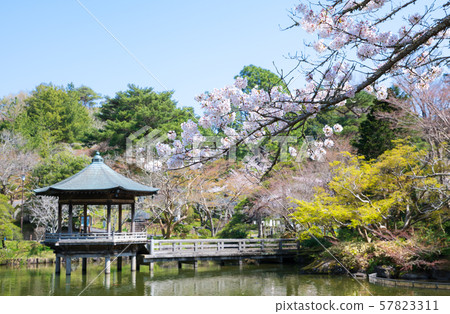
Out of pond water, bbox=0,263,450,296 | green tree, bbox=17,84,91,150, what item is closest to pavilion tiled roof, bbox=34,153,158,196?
pond water, bbox=0,263,450,296

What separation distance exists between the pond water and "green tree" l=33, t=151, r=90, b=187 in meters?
6.85

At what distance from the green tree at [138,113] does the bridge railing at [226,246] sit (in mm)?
8559

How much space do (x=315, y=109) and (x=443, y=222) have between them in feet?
32.7

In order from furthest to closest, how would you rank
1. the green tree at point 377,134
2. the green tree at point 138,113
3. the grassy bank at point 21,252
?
the green tree at point 138,113 → the grassy bank at point 21,252 → the green tree at point 377,134

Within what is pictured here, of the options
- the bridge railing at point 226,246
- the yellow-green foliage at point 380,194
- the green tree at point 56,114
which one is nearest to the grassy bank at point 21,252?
the bridge railing at point 226,246

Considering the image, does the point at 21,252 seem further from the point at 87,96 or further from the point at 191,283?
the point at 87,96

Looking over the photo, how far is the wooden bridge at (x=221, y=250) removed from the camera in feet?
50.4

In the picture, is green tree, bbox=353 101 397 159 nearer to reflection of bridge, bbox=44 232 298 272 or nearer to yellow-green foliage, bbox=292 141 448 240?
yellow-green foliage, bbox=292 141 448 240

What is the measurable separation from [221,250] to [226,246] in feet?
0.87

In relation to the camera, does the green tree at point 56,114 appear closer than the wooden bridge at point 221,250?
No

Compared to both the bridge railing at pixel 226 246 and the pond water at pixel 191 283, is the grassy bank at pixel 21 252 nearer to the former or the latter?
the pond water at pixel 191 283

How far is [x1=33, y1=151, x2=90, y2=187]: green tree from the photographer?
2203 cm

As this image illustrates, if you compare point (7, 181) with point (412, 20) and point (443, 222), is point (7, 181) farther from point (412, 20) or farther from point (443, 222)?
point (412, 20)

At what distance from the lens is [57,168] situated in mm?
22391
